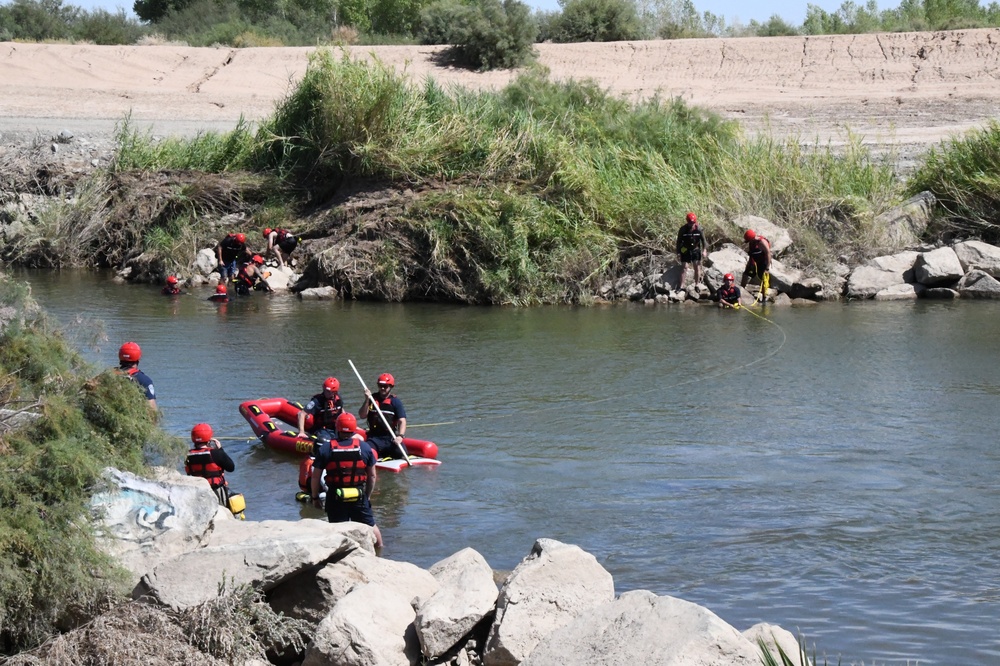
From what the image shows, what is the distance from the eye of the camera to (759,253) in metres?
23.2

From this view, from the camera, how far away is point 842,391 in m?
16.2

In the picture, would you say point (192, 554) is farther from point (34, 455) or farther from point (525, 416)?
point (525, 416)

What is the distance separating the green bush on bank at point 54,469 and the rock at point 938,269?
61.3 ft

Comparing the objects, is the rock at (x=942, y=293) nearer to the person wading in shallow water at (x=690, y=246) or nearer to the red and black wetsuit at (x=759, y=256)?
the red and black wetsuit at (x=759, y=256)

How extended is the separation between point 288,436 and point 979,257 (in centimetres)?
1673

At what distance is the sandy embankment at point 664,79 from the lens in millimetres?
32594

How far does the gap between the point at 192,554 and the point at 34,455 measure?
121 centimetres

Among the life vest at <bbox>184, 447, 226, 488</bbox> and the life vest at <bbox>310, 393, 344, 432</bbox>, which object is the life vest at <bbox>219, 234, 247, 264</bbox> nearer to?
the life vest at <bbox>310, 393, 344, 432</bbox>

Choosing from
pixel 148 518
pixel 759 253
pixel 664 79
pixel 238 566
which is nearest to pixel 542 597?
pixel 238 566

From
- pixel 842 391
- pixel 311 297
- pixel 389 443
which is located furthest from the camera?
pixel 311 297

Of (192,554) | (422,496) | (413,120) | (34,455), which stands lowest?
(422,496)

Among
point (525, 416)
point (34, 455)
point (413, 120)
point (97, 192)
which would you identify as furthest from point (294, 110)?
point (34, 455)

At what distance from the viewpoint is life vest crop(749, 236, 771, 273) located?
23.1m

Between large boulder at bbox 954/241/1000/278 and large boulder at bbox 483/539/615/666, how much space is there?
18.8m
